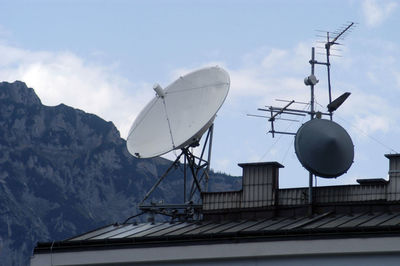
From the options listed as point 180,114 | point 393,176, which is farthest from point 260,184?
point 180,114

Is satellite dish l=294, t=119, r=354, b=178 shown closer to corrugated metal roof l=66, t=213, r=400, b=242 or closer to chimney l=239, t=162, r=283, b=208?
corrugated metal roof l=66, t=213, r=400, b=242

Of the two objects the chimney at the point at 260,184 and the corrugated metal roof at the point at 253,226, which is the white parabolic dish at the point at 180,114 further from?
the chimney at the point at 260,184

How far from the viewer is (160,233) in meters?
53.3

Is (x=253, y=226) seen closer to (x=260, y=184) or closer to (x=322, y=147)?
(x=260, y=184)

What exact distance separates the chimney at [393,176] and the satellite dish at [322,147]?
8.31ft

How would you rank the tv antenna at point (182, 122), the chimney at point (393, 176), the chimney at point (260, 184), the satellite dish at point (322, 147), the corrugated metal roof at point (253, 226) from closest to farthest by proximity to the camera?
the corrugated metal roof at point (253, 226) → the chimney at point (393, 176) → the satellite dish at point (322, 147) → the chimney at point (260, 184) → the tv antenna at point (182, 122)

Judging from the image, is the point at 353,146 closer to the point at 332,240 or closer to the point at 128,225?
the point at 332,240

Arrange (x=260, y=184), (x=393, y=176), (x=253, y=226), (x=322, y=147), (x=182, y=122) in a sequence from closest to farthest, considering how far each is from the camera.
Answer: (x=393, y=176) → (x=322, y=147) → (x=253, y=226) → (x=260, y=184) → (x=182, y=122)

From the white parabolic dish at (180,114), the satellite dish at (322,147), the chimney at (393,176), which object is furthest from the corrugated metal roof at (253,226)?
Answer: the white parabolic dish at (180,114)

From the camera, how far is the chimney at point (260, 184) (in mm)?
54000

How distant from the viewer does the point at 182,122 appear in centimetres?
6272

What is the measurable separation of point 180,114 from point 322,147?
1395 cm

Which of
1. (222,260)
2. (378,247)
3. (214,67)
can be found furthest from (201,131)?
(378,247)

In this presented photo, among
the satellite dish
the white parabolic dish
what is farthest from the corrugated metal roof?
the white parabolic dish
